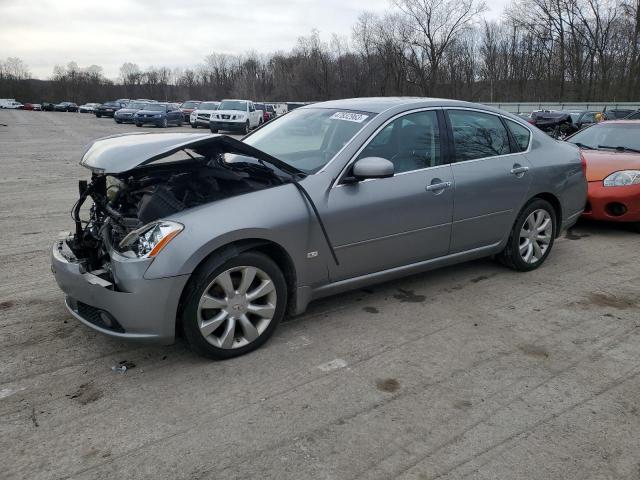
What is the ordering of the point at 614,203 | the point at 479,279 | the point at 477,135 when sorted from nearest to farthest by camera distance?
the point at 477,135 → the point at 479,279 → the point at 614,203

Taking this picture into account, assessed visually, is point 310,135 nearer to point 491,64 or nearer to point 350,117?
point 350,117

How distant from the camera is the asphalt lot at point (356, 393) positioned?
8.21 ft

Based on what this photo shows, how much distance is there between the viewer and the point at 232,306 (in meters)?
3.34

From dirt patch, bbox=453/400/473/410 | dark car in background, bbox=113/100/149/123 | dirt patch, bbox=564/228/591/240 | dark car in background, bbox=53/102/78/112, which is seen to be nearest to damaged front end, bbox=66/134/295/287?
dirt patch, bbox=453/400/473/410

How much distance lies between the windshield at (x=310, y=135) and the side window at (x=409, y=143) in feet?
0.61

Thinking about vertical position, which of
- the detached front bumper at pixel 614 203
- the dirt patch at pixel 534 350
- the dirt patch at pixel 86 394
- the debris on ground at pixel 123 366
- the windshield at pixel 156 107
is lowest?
the dirt patch at pixel 534 350

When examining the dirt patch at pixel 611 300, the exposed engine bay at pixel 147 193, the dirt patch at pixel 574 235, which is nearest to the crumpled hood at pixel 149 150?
the exposed engine bay at pixel 147 193

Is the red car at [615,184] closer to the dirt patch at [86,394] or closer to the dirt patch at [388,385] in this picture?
the dirt patch at [388,385]

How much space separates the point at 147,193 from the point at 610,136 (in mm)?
6876

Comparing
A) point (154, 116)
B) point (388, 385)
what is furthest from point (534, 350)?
point (154, 116)

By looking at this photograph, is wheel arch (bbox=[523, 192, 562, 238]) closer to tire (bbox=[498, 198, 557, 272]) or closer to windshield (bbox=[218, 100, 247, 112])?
tire (bbox=[498, 198, 557, 272])

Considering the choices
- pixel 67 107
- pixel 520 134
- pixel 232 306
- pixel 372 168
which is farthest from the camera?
pixel 67 107

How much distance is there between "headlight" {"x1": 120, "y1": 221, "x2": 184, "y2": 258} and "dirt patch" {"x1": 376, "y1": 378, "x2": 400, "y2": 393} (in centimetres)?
148

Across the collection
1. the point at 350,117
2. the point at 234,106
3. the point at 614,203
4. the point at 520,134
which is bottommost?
the point at 614,203
